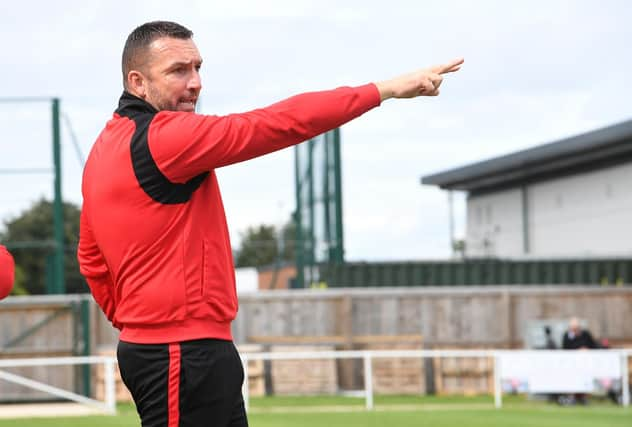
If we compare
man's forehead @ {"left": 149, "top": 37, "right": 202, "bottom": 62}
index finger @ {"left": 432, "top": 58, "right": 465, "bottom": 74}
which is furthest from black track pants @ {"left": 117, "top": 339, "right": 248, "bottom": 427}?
index finger @ {"left": 432, "top": 58, "right": 465, "bottom": 74}

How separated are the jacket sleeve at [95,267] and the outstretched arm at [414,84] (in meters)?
1.02

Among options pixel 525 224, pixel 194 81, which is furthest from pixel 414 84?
pixel 525 224

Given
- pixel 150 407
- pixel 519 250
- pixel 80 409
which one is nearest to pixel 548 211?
pixel 519 250

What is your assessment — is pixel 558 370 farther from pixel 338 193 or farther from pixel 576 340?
pixel 338 193

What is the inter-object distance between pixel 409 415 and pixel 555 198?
21.6m

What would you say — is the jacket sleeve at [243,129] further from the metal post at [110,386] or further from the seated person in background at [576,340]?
the seated person in background at [576,340]

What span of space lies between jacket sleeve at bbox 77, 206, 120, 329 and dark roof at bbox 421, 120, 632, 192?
95.7 ft

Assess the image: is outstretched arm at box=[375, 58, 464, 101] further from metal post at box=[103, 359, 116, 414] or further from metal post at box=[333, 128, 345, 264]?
metal post at box=[333, 128, 345, 264]

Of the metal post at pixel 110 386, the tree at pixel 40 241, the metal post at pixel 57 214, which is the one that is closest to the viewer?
the metal post at pixel 110 386

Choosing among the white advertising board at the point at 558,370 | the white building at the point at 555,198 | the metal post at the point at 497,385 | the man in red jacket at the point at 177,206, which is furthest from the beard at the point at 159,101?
the white building at the point at 555,198

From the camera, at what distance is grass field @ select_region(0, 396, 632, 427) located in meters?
15.7

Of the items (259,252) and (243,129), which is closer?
(243,129)

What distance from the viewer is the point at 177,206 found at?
149 inches

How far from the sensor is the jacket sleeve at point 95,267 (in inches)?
163
